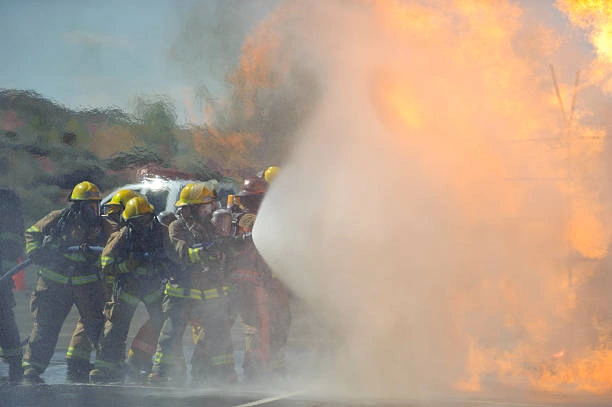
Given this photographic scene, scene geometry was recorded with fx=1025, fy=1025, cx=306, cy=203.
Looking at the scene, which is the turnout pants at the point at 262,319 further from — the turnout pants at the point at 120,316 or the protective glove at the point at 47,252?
the protective glove at the point at 47,252

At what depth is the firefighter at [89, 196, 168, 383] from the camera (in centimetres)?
1015

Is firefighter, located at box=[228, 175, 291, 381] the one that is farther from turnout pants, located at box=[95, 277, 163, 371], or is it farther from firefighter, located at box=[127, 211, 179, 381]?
turnout pants, located at box=[95, 277, 163, 371]

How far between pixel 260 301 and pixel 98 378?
70.2 inches

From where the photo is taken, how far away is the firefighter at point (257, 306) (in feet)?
33.8

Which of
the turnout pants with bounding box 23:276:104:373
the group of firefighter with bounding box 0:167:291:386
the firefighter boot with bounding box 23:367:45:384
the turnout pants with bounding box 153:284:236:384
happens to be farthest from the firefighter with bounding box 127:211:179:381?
the firefighter boot with bounding box 23:367:45:384

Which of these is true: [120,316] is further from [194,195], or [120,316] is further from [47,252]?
[194,195]

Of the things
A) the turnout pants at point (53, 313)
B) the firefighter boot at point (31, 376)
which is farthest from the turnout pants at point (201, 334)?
the firefighter boot at point (31, 376)

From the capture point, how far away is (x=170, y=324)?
10164 mm

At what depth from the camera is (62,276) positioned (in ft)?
34.0

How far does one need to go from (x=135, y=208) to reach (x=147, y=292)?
0.86 metres

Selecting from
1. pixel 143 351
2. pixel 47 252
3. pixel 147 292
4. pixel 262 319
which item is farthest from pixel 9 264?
pixel 262 319

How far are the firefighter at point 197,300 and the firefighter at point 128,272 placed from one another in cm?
27

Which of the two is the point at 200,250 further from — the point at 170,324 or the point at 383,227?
the point at 383,227

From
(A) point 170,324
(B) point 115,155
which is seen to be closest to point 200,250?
(A) point 170,324
